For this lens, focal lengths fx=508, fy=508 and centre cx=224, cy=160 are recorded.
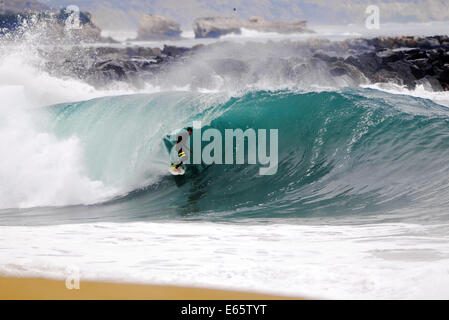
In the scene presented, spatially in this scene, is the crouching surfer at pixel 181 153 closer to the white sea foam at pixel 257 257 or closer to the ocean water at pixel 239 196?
the ocean water at pixel 239 196

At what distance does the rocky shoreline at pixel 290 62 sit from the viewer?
32438mm

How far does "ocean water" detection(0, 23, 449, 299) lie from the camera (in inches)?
139

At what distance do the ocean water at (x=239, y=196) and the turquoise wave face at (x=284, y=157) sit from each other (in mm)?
30

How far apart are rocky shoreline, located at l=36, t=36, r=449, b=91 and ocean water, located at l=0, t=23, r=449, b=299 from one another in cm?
1242

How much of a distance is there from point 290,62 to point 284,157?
3103 cm

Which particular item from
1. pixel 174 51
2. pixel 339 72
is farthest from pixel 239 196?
pixel 174 51

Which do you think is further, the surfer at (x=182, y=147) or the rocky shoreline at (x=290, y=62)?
the rocky shoreline at (x=290, y=62)

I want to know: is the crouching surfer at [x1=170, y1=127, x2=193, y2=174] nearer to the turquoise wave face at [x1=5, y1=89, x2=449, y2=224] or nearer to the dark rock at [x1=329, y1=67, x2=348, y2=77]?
the turquoise wave face at [x1=5, y1=89, x2=449, y2=224]

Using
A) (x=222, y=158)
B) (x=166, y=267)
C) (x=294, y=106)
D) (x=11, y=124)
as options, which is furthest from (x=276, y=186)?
(x=11, y=124)

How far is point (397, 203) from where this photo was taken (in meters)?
5.84


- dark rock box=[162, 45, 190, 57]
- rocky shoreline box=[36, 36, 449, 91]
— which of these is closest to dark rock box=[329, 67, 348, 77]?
rocky shoreline box=[36, 36, 449, 91]

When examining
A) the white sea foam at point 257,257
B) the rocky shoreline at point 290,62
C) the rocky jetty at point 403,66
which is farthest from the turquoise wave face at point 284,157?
the rocky jetty at point 403,66
